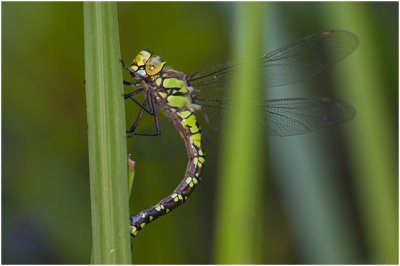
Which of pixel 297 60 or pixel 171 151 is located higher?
pixel 297 60

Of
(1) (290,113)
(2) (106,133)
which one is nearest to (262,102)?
(1) (290,113)

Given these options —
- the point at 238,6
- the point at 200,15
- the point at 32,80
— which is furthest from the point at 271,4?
the point at 32,80

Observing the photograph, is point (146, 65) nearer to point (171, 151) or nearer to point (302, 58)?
point (171, 151)

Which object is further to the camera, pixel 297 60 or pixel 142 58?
pixel 297 60

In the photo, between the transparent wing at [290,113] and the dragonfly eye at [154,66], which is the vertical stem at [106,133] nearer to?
the dragonfly eye at [154,66]

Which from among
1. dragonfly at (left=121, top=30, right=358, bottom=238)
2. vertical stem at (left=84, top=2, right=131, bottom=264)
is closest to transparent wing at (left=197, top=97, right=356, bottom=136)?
dragonfly at (left=121, top=30, right=358, bottom=238)

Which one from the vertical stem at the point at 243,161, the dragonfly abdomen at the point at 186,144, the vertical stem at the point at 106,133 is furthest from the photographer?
the dragonfly abdomen at the point at 186,144

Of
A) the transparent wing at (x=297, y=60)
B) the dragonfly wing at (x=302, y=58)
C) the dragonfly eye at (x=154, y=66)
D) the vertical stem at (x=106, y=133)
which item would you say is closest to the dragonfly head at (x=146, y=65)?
the dragonfly eye at (x=154, y=66)
